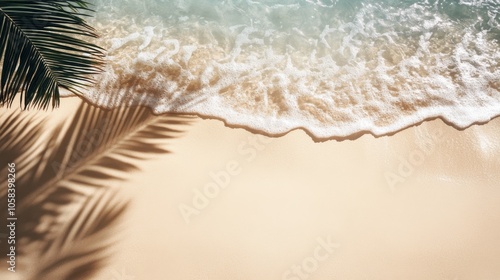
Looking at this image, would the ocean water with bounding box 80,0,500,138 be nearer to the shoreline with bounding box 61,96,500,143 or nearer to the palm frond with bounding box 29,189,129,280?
the shoreline with bounding box 61,96,500,143

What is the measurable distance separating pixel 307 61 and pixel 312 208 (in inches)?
69.8

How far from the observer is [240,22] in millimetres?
4750

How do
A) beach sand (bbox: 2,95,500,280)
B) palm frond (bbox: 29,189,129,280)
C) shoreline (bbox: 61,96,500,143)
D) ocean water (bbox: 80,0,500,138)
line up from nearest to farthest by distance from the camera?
palm frond (bbox: 29,189,129,280) → beach sand (bbox: 2,95,500,280) → shoreline (bbox: 61,96,500,143) → ocean water (bbox: 80,0,500,138)

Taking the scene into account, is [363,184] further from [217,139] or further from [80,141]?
[80,141]

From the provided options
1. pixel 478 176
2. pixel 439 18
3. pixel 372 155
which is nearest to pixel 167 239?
pixel 372 155

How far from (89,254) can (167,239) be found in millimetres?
508

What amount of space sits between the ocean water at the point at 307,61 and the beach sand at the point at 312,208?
0.28m

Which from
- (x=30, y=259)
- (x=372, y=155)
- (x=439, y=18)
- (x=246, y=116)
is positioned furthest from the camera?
(x=439, y=18)

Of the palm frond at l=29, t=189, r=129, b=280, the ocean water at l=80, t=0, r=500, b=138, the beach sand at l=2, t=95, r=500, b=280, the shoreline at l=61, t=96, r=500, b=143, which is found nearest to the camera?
the palm frond at l=29, t=189, r=129, b=280

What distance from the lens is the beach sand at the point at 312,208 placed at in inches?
110

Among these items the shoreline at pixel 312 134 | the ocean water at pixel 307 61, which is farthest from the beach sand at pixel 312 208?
the ocean water at pixel 307 61

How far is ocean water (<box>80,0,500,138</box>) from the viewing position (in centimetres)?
368

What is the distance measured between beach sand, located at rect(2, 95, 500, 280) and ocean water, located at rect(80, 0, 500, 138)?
11.1 inches

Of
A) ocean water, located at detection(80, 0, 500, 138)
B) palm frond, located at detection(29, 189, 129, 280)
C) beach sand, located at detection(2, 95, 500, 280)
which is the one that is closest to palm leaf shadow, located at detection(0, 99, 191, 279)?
palm frond, located at detection(29, 189, 129, 280)
